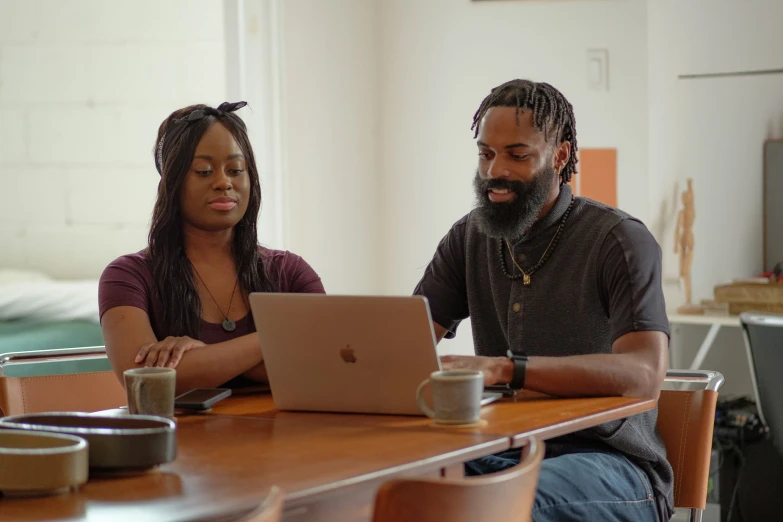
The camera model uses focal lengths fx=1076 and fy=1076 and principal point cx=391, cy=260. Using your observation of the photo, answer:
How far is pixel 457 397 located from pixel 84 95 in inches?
106

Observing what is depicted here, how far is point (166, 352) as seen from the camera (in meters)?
1.90

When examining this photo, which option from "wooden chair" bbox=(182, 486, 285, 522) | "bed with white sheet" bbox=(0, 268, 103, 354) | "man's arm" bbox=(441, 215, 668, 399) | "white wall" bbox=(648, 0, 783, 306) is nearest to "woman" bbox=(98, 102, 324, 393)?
"man's arm" bbox=(441, 215, 668, 399)

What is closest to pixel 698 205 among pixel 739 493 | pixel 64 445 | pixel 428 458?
pixel 739 493

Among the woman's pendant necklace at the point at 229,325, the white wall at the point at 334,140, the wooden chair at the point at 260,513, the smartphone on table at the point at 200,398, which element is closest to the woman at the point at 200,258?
the woman's pendant necklace at the point at 229,325

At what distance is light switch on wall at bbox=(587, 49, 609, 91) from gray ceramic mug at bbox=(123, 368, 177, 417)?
8.56 feet

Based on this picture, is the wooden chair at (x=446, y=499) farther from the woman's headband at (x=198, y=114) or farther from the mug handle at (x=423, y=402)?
the woman's headband at (x=198, y=114)

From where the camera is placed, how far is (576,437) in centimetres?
194

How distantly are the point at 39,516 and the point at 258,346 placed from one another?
854 mm

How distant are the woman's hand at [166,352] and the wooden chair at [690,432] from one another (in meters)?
0.87

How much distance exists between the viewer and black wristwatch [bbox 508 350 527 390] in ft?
5.86

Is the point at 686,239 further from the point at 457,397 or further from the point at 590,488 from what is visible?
the point at 457,397

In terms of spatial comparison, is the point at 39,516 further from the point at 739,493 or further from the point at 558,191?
the point at 739,493

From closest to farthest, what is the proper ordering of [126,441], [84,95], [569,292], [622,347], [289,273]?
[126,441], [622,347], [569,292], [289,273], [84,95]

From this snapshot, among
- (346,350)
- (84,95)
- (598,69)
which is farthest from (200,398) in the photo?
(598,69)
